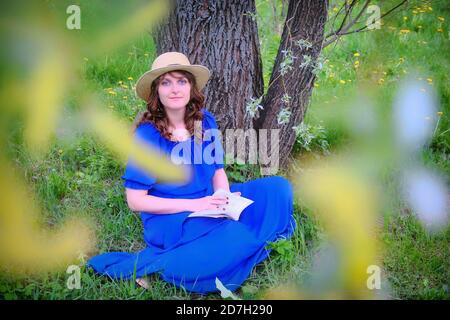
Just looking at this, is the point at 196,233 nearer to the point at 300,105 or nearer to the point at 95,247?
the point at 95,247

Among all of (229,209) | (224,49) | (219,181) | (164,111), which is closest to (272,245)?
(229,209)

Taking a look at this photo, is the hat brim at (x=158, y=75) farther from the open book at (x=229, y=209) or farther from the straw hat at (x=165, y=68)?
the open book at (x=229, y=209)

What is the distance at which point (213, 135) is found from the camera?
2.28m

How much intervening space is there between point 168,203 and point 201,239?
0.22 metres

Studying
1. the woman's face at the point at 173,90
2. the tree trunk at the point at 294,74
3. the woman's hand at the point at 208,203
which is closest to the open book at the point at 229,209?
the woman's hand at the point at 208,203

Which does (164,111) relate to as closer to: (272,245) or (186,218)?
(186,218)

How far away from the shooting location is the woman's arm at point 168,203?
2047 mm

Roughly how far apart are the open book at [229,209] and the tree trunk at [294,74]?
679mm

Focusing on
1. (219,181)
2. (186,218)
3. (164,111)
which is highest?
(164,111)

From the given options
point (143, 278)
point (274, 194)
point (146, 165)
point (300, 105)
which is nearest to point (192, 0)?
point (300, 105)

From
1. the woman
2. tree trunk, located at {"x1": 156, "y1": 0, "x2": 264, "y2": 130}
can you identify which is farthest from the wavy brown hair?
tree trunk, located at {"x1": 156, "y1": 0, "x2": 264, "y2": 130}

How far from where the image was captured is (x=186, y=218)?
207 centimetres

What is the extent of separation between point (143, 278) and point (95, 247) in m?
0.35
